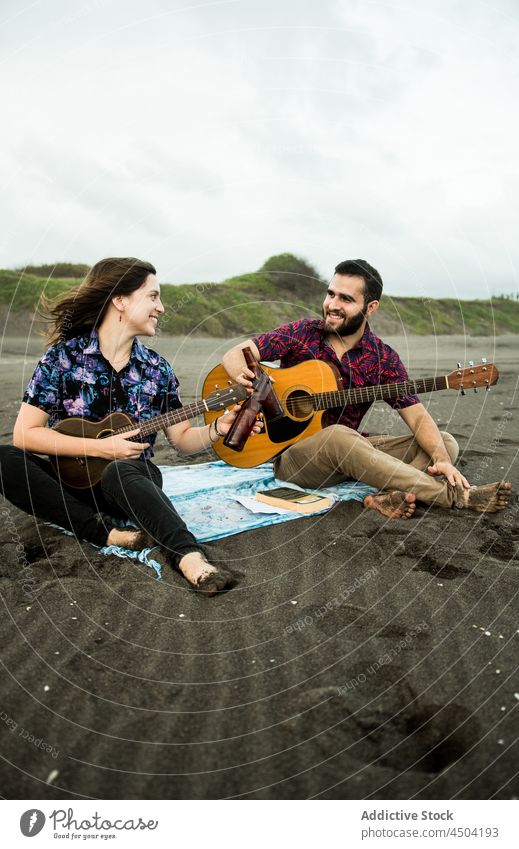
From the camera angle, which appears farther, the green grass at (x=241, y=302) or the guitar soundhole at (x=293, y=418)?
the green grass at (x=241, y=302)

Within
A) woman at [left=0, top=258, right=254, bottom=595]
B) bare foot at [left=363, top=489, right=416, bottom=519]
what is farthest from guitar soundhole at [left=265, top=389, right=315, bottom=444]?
bare foot at [left=363, top=489, right=416, bottom=519]

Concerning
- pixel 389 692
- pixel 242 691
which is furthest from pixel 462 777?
pixel 242 691

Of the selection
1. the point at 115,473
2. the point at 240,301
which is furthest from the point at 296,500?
the point at 240,301

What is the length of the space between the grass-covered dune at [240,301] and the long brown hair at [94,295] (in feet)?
48.3

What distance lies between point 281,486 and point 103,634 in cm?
226

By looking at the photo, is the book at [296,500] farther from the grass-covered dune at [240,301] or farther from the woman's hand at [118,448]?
the grass-covered dune at [240,301]

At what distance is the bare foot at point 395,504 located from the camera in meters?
4.19

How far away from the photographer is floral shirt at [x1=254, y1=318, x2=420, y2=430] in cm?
484

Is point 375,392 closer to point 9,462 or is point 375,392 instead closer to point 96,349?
point 96,349

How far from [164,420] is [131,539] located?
788 mm

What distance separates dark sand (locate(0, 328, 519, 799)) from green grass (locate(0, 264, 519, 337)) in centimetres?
1575

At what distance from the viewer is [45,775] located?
2135 millimetres

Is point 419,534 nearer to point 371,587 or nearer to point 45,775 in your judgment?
point 371,587

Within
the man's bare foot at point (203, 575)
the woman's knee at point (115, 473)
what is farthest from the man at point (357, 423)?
the man's bare foot at point (203, 575)
